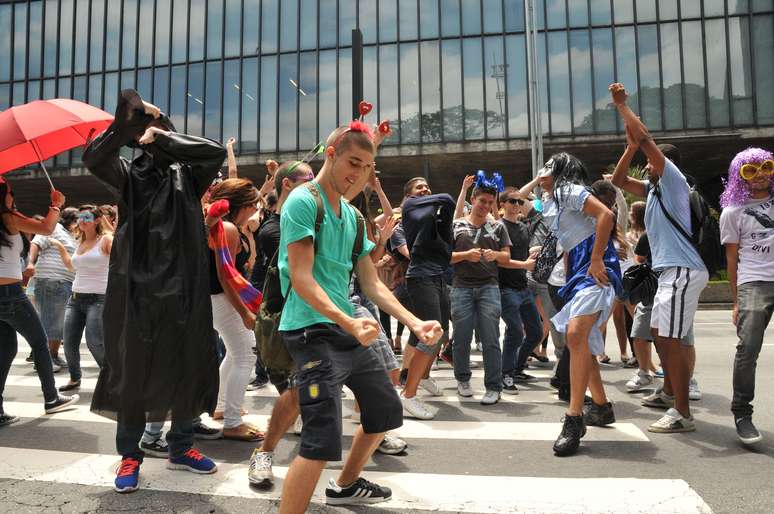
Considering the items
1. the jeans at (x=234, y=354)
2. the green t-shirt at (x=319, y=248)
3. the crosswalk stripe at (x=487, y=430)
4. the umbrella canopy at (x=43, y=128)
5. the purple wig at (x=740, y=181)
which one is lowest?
the crosswalk stripe at (x=487, y=430)

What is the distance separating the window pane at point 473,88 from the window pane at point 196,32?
12.1 metres

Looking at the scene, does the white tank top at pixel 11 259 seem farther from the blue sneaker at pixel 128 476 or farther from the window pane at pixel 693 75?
the window pane at pixel 693 75

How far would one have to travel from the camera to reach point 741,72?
25.3m

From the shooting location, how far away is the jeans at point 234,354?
4.57 meters

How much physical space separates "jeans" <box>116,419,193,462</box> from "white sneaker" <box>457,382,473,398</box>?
283 centimetres

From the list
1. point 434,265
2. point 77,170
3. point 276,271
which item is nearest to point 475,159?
point 77,170

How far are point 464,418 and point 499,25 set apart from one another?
25065mm

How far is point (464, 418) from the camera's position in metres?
5.25

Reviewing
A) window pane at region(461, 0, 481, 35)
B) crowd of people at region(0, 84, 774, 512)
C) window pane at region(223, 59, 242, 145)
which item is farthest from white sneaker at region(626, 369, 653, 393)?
window pane at region(223, 59, 242, 145)

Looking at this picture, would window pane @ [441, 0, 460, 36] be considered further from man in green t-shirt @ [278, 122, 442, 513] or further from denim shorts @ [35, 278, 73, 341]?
man in green t-shirt @ [278, 122, 442, 513]

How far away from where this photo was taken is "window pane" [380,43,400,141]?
2775cm

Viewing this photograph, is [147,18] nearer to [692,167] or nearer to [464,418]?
[692,167]

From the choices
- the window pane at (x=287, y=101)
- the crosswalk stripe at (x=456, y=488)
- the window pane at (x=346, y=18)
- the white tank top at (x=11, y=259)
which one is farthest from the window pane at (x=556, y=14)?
the crosswalk stripe at (x=456, y=488)

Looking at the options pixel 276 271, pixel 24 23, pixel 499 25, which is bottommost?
pixel 276 271
